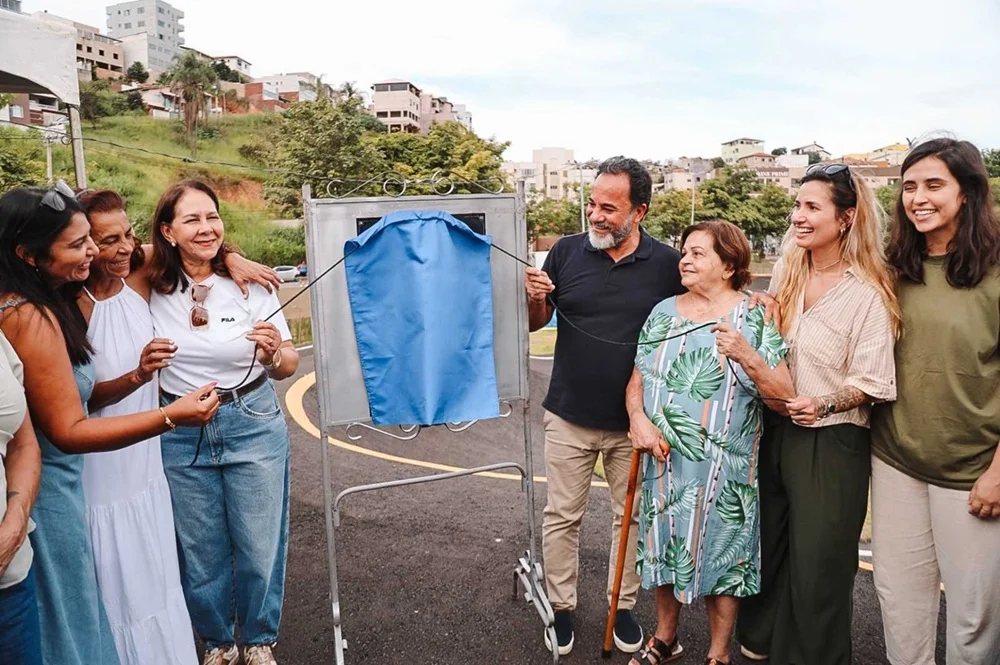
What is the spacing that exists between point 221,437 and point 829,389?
8.32ft

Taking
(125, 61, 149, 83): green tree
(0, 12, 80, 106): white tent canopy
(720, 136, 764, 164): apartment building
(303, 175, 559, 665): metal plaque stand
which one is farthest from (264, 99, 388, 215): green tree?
(720, 136, 764, 164): apartment building

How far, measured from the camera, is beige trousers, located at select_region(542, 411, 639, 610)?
3.42 m

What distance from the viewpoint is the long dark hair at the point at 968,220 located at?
260cm

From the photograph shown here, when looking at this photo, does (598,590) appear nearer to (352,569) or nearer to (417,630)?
(417,630)

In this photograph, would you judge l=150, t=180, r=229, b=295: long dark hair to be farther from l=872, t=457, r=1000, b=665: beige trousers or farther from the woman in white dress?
l=872, t=457, r=1000, b=665: beige trousers

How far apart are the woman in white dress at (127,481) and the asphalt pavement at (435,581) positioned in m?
0.88

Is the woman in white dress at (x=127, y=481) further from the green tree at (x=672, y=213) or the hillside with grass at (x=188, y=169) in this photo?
the green tree at (x=672, y=213)

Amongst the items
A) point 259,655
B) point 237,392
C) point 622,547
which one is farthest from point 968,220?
point 259,655

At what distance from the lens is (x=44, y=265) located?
2.20 m

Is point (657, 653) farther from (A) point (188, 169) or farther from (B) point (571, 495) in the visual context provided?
(A) point (188, 169)

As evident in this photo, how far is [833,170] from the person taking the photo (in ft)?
9.48

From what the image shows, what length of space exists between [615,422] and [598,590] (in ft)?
3.94

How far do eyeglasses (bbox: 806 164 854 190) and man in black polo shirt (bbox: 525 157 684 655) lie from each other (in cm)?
71

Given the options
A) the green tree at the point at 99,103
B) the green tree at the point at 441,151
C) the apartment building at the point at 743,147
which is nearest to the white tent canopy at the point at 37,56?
the green tree at the point at 441,151
